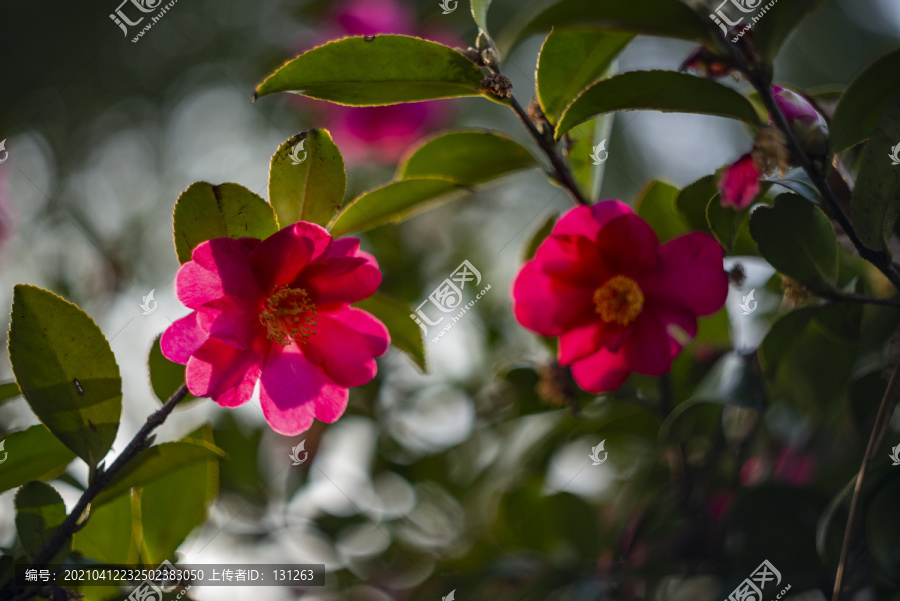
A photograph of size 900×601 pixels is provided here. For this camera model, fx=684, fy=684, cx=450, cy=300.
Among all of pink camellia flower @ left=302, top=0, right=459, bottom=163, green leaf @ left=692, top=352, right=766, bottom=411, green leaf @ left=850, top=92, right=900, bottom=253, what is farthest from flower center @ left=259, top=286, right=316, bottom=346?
pink camellia flower @ left=302, top=0, right=459, bottom=163

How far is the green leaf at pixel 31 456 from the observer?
0.84 m

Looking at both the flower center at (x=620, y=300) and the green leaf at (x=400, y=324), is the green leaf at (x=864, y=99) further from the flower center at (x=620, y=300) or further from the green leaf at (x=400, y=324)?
the green leaf at (x=400, y=324)

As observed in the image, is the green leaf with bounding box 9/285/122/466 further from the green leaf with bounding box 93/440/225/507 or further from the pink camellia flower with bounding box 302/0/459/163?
the pink camellia flower with bounding box 302/0/459/163

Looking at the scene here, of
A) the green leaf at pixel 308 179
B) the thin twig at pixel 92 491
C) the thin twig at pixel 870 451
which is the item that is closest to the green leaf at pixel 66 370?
the thin twig at pixel 92 491

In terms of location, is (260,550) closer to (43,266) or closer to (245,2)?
(43,266)

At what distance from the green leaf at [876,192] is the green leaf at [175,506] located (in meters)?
0.88

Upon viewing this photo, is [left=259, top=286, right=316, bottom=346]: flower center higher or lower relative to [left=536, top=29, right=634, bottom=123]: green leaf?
lower

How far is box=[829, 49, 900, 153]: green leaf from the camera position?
760 mm

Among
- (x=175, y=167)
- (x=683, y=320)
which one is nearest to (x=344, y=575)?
(x=683, y=320)

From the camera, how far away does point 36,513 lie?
79 cm

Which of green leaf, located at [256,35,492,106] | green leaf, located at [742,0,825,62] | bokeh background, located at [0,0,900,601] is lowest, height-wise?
bokeh background, located at [0,0,900,601]

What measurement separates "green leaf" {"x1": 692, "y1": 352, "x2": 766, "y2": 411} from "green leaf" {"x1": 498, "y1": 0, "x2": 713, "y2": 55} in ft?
1.47

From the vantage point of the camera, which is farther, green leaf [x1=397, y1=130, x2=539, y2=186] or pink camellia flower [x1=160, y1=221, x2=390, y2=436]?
green leaf [x1=397, y1=130, x2=539, y2=186]

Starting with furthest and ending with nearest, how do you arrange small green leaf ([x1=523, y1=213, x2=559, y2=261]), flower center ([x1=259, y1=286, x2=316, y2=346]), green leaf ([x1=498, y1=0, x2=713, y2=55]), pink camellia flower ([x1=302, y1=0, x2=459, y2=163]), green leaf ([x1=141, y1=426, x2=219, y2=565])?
pink camellia flower ([x1=302, y1=0, x2=459, y2=163]) → small green leaf ([x1=523, y1=213, x2=559, y2=261]) → green leaf ([x1=141, y1=426, x2=219, y2=565]) → flower center ([x1=259, y1=286, x2=316, y2=346]) → green leaf ([x1=498, y1=0, x2=713, y2=55])
